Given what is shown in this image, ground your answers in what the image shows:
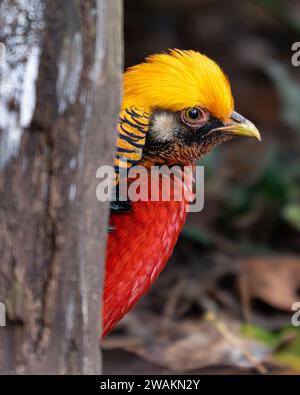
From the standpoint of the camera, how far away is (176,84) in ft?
13.2

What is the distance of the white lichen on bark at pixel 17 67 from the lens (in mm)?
2771

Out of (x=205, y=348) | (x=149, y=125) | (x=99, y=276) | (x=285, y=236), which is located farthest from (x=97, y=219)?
(x=285, y=236)

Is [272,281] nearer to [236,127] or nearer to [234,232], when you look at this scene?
[234,232]

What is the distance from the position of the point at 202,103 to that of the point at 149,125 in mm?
297

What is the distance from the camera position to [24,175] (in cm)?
279

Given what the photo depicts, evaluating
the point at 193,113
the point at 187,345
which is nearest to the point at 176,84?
the point at 193,113

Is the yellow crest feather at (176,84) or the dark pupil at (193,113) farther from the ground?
the yellow crest feather at (176,84)

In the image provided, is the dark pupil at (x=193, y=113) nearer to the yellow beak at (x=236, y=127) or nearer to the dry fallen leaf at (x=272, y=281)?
the yellow beak at (x=236, y=127)

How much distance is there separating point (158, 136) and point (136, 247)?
1.78ft

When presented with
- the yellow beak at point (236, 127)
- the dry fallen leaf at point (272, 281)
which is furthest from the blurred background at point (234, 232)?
the yellow beak at point (236, 127)

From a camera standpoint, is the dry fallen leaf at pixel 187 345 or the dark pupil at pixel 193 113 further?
the dry fallen leaf at pixel 187 345

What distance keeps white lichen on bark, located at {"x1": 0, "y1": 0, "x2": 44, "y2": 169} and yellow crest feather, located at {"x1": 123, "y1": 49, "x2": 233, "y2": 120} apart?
1.20 meters

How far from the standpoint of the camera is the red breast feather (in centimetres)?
413
